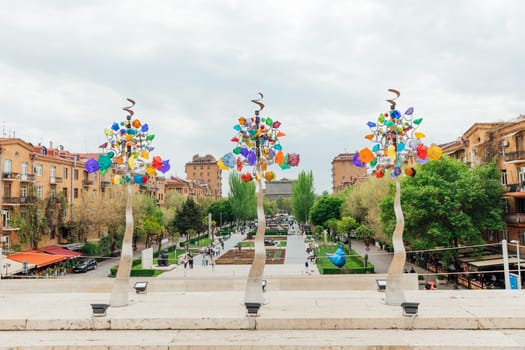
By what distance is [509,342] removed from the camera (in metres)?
8.04

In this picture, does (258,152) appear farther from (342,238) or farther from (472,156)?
(342,238)

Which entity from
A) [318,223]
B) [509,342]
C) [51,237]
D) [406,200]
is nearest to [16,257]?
[51,237]

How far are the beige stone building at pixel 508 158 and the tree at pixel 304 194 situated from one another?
35968 mm

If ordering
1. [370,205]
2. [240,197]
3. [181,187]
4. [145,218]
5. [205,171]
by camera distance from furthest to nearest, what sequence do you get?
[205,171]
[181,187]
[240,197]
[145,218]
[370,205]

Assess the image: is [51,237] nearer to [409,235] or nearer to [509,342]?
[409,235]

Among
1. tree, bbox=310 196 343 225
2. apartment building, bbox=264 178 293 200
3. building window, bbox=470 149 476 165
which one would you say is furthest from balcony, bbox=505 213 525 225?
apartment building, bbox=264 178 293 200

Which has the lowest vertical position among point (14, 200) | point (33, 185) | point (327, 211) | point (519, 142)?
point (327, 211)

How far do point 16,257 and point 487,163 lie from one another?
30804 mm

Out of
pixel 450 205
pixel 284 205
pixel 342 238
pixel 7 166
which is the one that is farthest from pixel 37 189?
pixel 284 205

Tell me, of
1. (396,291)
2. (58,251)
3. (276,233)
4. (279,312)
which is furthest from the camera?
(276,233)

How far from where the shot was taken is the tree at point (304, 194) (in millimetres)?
64688

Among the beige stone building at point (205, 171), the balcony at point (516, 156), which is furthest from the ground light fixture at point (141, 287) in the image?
the beige stone building at point (205, 171)

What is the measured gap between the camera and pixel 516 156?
2469 centimetres

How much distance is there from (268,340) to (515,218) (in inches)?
857
